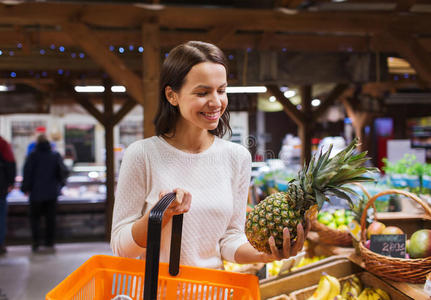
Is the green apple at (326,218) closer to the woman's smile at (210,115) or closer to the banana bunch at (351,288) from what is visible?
the banana bunch at (351,288)

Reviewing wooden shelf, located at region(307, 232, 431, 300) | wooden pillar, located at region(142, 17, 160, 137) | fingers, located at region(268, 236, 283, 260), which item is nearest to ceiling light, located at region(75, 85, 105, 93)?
wooden pillar, located at region(142, 17, 160, 137)

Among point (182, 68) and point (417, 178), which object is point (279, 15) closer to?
point (417, 178)

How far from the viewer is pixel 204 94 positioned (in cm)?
124

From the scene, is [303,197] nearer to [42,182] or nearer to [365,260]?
[365,260]

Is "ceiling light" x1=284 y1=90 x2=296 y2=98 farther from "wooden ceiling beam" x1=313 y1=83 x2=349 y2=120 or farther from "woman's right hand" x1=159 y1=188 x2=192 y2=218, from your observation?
"woman's right hand" x1=159 y1=188 x2=192 y2=218

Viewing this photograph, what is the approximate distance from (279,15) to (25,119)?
695 centimetres

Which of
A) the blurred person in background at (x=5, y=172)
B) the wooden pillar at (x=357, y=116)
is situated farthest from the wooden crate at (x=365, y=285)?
the wooden pillar at (x=357, y=116)

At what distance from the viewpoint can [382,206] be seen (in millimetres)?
2945

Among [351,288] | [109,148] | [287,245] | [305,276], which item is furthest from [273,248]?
[109,148]

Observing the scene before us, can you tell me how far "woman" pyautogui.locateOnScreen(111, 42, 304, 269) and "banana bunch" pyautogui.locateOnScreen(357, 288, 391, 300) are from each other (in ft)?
3.58

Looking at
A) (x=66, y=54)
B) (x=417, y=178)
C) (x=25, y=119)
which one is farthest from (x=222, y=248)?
(x=25, y=119)

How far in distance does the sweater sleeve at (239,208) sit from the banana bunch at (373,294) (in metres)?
1.08

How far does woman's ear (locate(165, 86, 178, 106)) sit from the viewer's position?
1.34 meters

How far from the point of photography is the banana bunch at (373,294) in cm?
208
